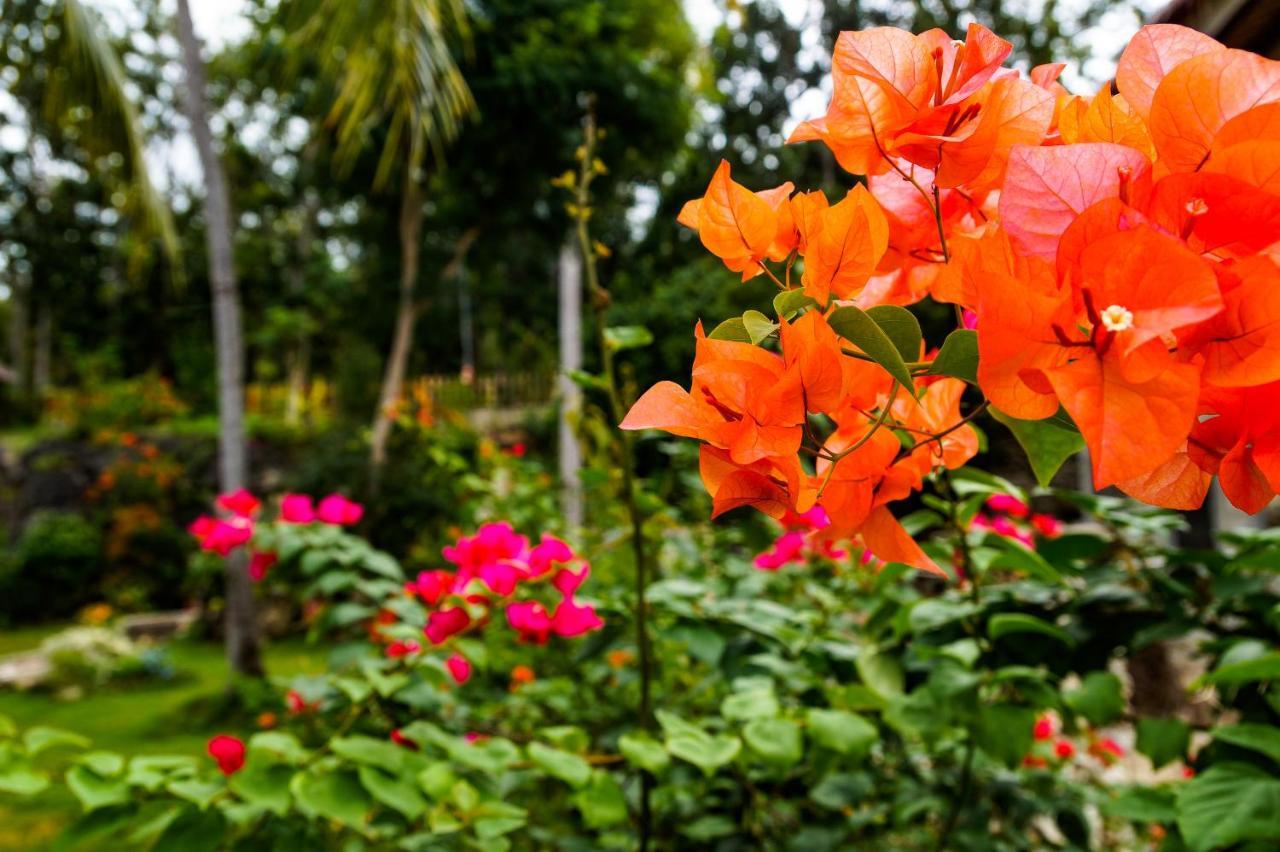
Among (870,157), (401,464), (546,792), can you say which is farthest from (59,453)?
Result: (870,157)

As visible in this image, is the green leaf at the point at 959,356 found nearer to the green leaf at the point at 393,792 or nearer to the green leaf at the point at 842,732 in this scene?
the green leaf at the point at 842,732

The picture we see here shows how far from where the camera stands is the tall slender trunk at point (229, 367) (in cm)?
408

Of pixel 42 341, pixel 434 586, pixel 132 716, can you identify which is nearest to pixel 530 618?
pixel 434 586

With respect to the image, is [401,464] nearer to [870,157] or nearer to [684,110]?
[684,110]

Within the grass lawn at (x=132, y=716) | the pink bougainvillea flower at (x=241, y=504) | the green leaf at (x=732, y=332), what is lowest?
the grass lawn at (x=132, y=716)

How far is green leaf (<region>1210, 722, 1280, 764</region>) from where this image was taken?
2.21ft

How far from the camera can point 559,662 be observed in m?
2.13

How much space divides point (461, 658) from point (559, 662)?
3.56 feet

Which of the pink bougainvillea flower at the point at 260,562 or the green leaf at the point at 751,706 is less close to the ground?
the pink bougainvillea flower at the point at 260,562

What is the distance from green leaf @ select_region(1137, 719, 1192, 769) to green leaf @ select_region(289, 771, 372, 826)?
0.82 meters

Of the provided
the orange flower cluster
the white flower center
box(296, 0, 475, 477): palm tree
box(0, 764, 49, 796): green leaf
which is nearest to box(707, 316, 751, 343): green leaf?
the orange flower cluster

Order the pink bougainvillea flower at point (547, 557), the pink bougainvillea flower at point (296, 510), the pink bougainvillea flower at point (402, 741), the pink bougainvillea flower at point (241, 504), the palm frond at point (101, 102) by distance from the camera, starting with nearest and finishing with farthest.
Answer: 1. the pink bougainvillea flower at point (402, 741)
2. the pink bougainvillea flower at point (547, 557)
3. the pink bougainvillea flower at point (296, 510)
4. the pink bougainvillea flower at point (241, 504)
5. the palm frond at point (101, 102)

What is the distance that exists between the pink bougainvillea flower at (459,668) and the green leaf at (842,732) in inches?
17.8

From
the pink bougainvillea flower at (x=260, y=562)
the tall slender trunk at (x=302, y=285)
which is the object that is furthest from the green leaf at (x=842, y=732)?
the tall slender trunk at (x=302, y=285)
